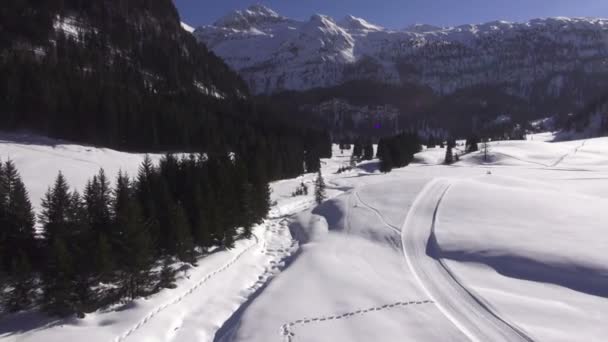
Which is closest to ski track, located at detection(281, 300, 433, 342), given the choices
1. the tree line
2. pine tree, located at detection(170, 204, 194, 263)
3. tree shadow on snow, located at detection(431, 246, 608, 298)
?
tree shadow on snow, located at detection(431, 246, 608, 298)

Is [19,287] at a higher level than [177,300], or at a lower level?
higher

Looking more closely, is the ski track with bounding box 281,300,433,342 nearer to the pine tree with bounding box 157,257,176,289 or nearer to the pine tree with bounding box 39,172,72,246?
the pine tree with bounding box 157,257,176,289

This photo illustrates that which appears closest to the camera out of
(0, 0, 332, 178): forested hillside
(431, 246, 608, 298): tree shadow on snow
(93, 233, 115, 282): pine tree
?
(431, 246, 608, 298): tree shadow on snow

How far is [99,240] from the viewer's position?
76.1 feet

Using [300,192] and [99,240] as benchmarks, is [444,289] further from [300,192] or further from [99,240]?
[300,192]

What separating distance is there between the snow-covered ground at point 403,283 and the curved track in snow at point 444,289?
0.09 m

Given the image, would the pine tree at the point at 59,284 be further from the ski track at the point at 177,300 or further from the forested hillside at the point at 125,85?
the forested hillside at the point at 125,85

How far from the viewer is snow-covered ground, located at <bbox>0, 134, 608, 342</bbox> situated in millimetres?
17484

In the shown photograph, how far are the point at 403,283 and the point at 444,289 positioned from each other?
2713mm

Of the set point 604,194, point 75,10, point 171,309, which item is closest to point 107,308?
point 171,309

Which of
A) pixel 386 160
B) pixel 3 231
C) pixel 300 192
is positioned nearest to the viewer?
pixel 3 231

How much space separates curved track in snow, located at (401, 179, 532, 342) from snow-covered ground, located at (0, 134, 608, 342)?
9 cm

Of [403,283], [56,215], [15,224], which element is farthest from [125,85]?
[403,283]

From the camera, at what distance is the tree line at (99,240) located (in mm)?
21656
